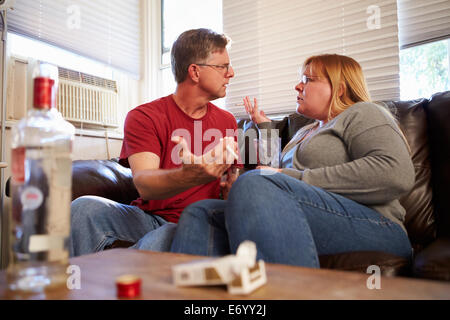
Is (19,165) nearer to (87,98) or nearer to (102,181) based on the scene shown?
(102,181)

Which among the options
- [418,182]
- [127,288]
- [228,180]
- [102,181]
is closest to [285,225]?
[127,288]

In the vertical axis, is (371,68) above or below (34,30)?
below

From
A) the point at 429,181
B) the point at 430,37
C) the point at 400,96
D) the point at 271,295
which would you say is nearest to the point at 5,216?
the point at 271,295

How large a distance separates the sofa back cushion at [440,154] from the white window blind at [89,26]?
2132mm

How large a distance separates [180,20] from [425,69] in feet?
6.10

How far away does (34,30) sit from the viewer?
2168 mm

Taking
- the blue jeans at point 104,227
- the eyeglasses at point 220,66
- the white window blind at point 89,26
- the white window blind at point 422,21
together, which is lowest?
the blue jeans at point 104,227

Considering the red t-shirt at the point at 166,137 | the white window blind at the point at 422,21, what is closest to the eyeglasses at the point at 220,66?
the red t-shirt at the point at 166,137

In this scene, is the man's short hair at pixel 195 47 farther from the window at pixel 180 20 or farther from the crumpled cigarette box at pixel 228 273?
the crumpled cigarette box at pixel 228 273

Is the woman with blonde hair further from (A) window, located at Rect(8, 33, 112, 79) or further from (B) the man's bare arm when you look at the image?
(A) window, located at Rect(8, 33, 112, 79)

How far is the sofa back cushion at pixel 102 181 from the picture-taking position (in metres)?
1.52

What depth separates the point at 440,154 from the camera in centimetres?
141
